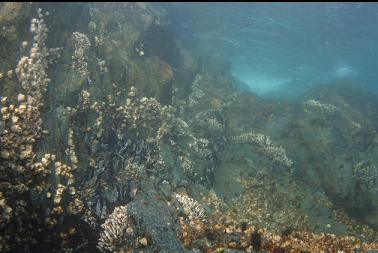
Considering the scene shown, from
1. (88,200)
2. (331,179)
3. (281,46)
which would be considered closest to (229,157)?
(331,179)

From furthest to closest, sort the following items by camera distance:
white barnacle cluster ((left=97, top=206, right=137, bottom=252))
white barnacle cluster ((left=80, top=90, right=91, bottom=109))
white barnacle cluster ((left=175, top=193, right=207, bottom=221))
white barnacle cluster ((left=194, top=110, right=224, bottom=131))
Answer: white barnacle cluster ((left=194, top=110, right=224, bottom=131)) → white barnacle cluster ((left=80, top=90, right=91, bottom=109)) → white barnacle cluster ((left=175, top=193, right=207, bottom=221)) → white barnacle cluster ((left=97, top=206, right=137, bottom=252))

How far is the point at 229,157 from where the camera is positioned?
1472cm

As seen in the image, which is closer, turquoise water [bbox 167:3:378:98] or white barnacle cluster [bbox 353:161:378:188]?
white barnacle cluster [bbox 353:161:378:188]

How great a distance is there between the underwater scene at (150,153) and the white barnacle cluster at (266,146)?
0.25ft

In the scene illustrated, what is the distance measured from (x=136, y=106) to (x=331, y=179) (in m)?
8.53

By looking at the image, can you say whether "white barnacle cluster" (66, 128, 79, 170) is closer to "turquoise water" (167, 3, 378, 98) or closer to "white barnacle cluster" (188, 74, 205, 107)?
"white barnacle cluster" (188, 74, 205, 107)

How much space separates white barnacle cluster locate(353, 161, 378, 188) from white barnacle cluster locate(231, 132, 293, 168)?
2.75 metres

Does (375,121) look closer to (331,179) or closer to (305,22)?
(305,22)

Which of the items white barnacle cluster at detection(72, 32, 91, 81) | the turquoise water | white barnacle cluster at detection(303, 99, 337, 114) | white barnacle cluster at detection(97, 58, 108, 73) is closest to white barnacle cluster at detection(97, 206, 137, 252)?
white barnacle cluster at detection(72, 32, 91, 81)

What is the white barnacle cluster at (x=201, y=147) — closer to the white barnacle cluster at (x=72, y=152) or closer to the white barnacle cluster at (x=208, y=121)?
the white barnacle cluster at (x=208, y=121)

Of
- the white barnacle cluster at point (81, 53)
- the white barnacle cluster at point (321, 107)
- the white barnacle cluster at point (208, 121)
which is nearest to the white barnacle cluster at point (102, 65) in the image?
the white barnacle cluster at point (81, 53)

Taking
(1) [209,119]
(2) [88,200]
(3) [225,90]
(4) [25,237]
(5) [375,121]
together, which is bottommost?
(5) [375,121]

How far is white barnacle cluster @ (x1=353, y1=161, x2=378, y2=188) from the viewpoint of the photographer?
14.4 meters

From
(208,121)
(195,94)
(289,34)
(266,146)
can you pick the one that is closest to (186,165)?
(208,121)
